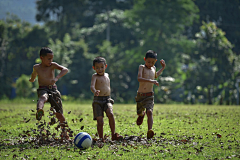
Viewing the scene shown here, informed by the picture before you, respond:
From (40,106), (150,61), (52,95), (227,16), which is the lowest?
(40,106)

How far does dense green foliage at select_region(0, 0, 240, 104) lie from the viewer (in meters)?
27.2

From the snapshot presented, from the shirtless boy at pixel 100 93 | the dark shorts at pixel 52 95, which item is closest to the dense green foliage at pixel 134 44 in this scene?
the shirtless boy at pixel 100 93

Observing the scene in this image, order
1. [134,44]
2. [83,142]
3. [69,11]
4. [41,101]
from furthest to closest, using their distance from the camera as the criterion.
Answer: [69,11] < [134,44] < [41,101] < [83,142]

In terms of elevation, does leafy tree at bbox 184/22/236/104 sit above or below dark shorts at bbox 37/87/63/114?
above

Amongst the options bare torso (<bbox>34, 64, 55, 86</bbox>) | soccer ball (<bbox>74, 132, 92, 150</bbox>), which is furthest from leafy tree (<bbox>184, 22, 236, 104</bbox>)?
soccer ball (<bbox>74, 132, 92, 150</bbox>)

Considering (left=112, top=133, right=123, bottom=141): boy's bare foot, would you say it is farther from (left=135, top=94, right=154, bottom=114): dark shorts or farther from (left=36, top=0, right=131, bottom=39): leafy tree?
(left=36, top=0, right=131, bottom=39): leafy tree

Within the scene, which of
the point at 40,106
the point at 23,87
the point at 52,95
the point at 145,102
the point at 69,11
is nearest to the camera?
the point at 40,106

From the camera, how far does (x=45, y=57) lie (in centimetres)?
Answer: 821

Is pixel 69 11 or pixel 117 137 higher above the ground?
pixel 69 11

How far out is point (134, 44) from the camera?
3950cm

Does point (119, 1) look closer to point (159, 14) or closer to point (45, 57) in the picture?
point (159, 14)

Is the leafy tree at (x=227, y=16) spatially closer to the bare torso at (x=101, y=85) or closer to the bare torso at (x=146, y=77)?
the bare torso at (x=146, y=77)

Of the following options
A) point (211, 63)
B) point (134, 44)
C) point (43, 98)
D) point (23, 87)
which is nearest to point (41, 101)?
point (43, 98)

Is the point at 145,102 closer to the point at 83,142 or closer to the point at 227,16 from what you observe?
the point at 83,142
